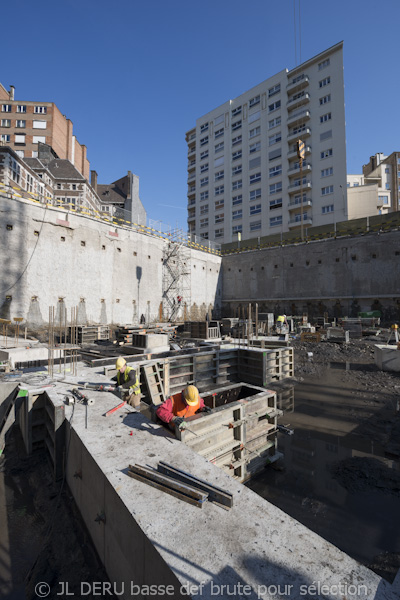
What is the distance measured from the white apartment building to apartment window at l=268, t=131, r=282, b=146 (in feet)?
0.51

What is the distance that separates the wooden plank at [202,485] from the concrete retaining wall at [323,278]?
26486 millimetres

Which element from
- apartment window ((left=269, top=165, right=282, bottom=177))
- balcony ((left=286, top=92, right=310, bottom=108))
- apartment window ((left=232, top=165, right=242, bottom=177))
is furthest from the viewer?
apartment window ((left=232, top=165, right=242, bottom=177))

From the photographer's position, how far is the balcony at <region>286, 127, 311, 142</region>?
3886 cm

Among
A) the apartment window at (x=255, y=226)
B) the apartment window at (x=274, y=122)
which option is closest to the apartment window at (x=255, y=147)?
the apartment window at (x=274, y=122)

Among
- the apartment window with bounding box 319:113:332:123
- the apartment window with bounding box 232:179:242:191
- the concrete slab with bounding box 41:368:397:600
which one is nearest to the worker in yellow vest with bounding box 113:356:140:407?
the concrete slab with bounding box 41:368:397:600

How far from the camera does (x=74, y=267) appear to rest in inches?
823

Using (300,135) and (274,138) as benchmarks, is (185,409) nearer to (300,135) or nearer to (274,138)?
(300,135)

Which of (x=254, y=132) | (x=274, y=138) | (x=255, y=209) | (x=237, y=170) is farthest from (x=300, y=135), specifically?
(x=255, y=209)

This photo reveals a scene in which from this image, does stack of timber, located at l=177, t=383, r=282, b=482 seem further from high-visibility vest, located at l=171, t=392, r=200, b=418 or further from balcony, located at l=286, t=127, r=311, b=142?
balcony, located at l=286, t=127, r=311, b=142

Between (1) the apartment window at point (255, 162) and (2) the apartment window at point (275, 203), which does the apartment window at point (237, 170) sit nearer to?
(1) the apartment window at point (255, 162)

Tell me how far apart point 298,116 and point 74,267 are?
3840cm

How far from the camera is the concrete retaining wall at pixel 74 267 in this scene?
18047 millimetres

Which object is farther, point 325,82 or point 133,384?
point 325,82

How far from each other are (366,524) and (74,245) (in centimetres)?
2213
